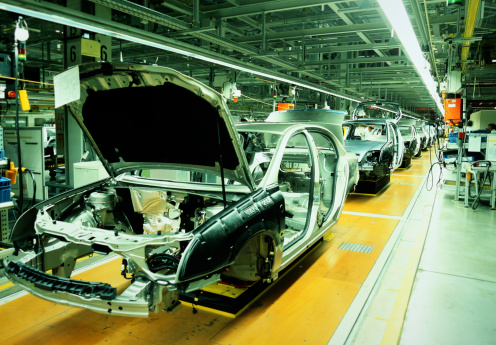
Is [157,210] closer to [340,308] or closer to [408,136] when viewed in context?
[340,308]

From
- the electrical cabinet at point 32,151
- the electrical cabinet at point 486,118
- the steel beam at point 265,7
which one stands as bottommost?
the electrical cabinet at point 32,151

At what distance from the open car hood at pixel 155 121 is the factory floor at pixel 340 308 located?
111 centimetres

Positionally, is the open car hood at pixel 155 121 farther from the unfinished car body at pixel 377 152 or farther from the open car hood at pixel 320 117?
the unfinished car body at pixel 377 152

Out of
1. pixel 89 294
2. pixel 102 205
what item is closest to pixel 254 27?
pixel 102 205

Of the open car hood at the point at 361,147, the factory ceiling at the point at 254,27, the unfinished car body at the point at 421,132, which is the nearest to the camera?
the factory ceiling at the point at 254,27

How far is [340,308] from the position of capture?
3.04m

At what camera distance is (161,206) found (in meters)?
3.28

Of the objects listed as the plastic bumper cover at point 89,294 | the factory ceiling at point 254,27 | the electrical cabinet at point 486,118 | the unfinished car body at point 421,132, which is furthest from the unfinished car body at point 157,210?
the unfinished car body at point 421,132

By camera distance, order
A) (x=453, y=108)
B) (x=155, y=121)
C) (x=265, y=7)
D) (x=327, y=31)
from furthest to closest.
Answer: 1. (x=453, y=108)
2. (x=327, y=31)
3. (x=265, y=7)
4. (x=155, y=121)

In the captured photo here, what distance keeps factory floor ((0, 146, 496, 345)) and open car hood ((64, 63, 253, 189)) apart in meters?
1.11

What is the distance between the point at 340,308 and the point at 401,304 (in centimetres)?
54

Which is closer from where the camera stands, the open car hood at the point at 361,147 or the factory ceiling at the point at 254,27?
the factory ceiling at the point at 254,27

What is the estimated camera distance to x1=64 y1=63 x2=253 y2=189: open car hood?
2312 millimetres

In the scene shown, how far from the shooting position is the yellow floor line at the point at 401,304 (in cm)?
263
